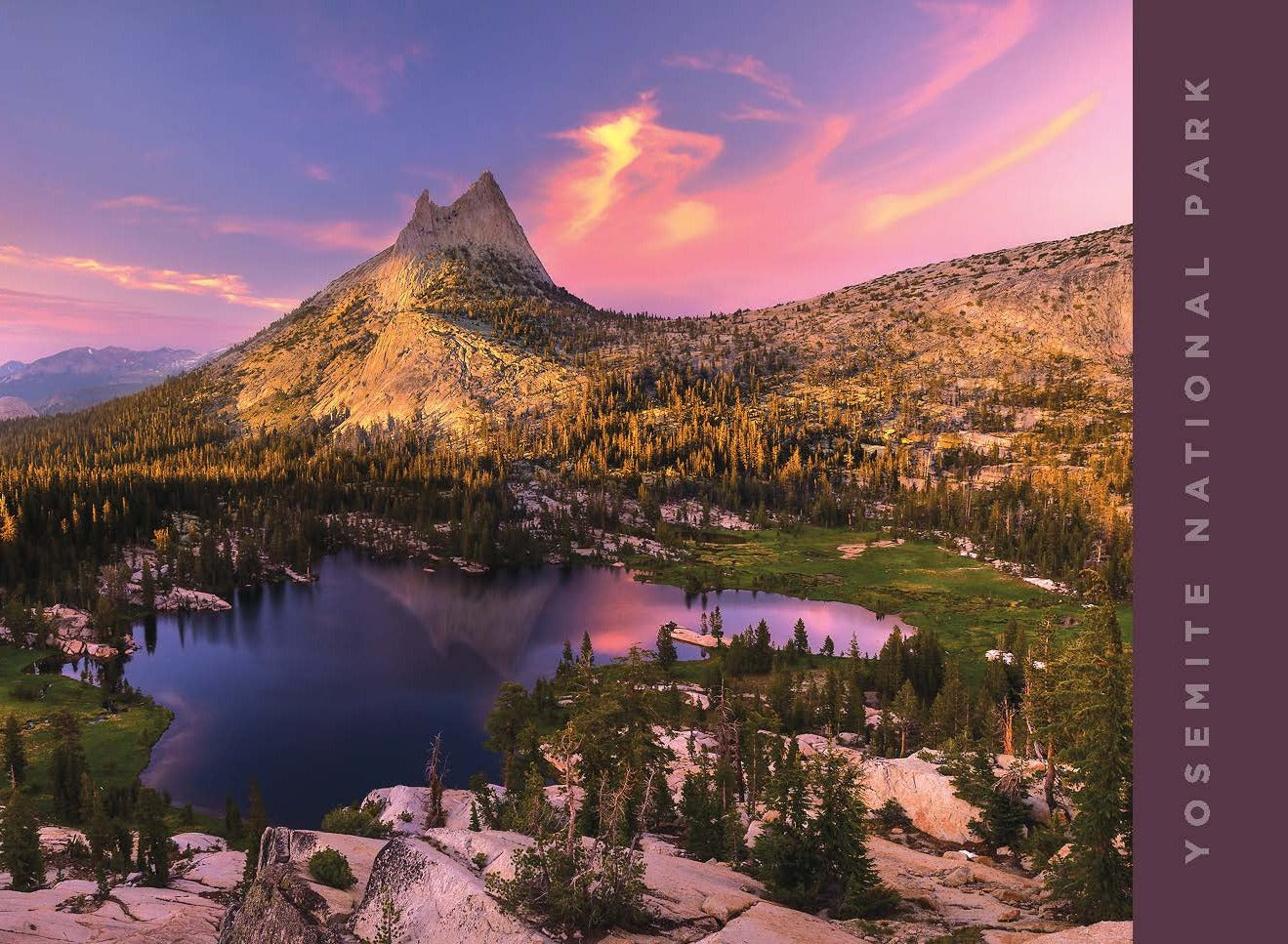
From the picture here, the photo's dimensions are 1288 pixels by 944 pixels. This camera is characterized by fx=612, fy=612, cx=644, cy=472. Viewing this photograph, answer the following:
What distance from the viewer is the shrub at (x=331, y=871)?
740 inches

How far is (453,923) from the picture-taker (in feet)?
48.1

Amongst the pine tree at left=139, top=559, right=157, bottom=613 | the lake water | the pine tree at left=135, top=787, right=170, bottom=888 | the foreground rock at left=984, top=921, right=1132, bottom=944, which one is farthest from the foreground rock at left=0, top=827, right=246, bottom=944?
the pine tree at left=139, top=559, right=157, bottom=613

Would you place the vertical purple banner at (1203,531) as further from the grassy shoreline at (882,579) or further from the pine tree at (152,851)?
the grassy shoreline at (882,579)

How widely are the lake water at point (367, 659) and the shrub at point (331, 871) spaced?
46018 millimetres

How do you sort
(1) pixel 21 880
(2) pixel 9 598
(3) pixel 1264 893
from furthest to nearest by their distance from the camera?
1. (2) pixel 9 598
2. (1) pixel 21 880
3. (3) pixel 1264 893

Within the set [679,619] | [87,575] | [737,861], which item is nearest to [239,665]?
[87,575]

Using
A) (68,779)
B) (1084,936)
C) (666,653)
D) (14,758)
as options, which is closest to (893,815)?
(1084,936)

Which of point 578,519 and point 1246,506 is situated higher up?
point 1246,506

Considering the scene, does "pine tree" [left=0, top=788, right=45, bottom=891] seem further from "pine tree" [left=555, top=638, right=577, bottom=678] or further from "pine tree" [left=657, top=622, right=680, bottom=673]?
"pine tree" [left=657, top=622, right=680, bottom=673]

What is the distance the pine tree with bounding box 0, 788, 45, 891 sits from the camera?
35062 millimetres

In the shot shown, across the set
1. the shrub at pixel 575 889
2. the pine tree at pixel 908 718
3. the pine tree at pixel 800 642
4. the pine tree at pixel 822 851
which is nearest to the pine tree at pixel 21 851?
the shrub at pixel 575 889

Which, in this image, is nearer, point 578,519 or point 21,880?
point 21,880

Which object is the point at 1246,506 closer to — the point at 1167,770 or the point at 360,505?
the point at 1167,770

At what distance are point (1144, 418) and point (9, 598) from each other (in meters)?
163
